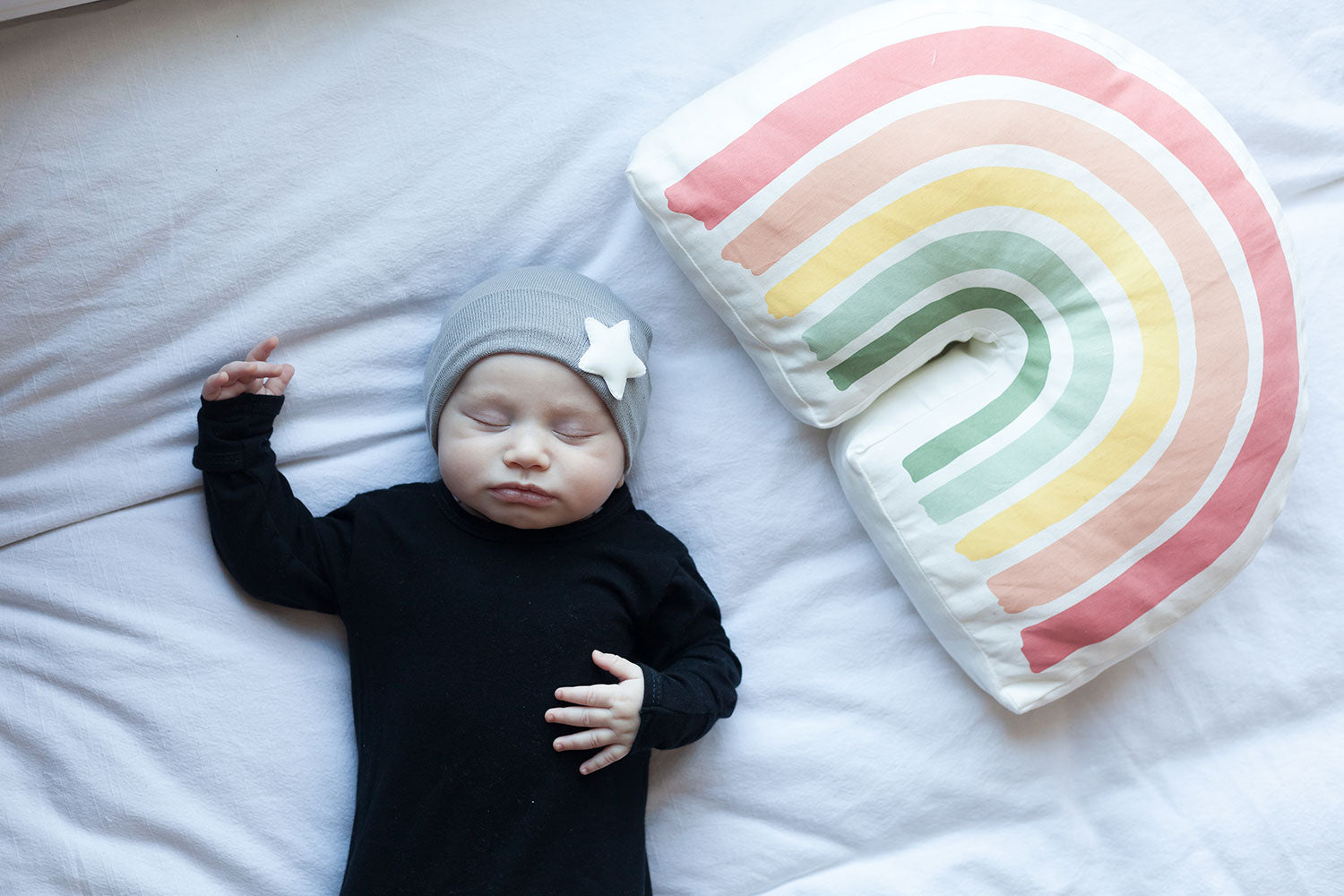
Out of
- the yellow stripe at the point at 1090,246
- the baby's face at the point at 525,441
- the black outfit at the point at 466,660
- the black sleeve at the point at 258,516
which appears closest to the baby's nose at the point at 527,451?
the baby's face at the point at 525,441

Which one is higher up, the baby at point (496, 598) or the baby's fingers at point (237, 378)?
the baby's fingers at point (237, 378)

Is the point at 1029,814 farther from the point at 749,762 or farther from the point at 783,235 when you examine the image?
the point at 783,235

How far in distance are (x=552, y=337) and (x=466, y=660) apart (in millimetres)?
323

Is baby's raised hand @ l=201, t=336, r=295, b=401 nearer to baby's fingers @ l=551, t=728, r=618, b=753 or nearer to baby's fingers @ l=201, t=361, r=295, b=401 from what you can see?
baby's fingers @ l=201, t=361, r=295, b=401

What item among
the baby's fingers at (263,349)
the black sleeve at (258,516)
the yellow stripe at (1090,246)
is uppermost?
the yellow stripe at (1090,246)

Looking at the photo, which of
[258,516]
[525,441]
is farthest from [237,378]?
[525,441]

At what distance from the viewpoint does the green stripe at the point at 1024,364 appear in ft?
3.12

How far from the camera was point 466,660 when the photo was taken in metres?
0.96

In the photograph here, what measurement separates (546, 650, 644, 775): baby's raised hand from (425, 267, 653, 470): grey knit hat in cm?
22

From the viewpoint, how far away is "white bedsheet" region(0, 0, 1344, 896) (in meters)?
0.97

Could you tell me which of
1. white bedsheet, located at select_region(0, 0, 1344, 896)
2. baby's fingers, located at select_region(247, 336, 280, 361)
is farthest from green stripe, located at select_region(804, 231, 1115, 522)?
baby's fingers, located at select_region(247, 336, 280, 361)

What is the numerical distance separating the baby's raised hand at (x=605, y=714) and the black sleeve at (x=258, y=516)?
267 mm

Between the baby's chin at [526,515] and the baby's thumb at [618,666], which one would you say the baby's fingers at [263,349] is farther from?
the baby's thumb at [618,666]

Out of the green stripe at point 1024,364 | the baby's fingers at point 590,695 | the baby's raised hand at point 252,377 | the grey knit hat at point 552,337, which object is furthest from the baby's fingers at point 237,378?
the green stripe at point 1024,364
